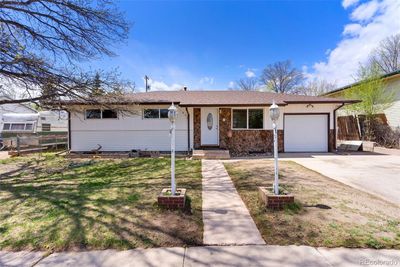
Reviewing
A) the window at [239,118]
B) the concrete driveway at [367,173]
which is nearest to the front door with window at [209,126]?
Result: the window at [239,118]

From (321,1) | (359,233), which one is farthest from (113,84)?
(321,1)

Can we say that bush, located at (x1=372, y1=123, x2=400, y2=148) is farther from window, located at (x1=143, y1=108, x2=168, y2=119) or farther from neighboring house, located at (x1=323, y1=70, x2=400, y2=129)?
window, located at (x1=143, y1=108, x2=168, y2=119)

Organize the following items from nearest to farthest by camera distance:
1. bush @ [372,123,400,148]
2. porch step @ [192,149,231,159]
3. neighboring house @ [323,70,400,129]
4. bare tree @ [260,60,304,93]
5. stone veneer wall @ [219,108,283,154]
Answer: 1. porch step @ [192,149,231,159]
2. stone veneer wall @ [219,108,283,154]
3. bush @ [372,123,400,148]
4. neighboring house @ [323,70,400,129]
5. bare tree @ [260,60,304,93]

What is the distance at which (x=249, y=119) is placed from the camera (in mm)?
12023

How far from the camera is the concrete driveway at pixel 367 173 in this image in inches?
219

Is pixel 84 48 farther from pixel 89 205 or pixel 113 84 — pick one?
pixel 89 205

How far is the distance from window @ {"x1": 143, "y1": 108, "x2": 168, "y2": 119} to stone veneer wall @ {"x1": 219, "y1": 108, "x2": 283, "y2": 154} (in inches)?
121

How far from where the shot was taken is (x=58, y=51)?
862 centimetres

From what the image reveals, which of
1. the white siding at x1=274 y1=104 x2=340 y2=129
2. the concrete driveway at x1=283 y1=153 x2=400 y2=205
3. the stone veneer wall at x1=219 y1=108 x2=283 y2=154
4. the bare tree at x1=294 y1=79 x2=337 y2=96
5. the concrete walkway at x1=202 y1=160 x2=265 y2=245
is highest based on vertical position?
the bare tree at x1=294 y1=79 x2=337 y2=96

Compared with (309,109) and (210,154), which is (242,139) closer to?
(210,154)

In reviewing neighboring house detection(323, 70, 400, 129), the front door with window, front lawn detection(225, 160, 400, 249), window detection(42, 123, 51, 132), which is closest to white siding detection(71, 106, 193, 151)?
the front door with window

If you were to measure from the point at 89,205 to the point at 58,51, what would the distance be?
23.0ft

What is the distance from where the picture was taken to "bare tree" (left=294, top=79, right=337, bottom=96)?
119ft

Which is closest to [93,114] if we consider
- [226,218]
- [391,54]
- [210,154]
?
[210,154]
